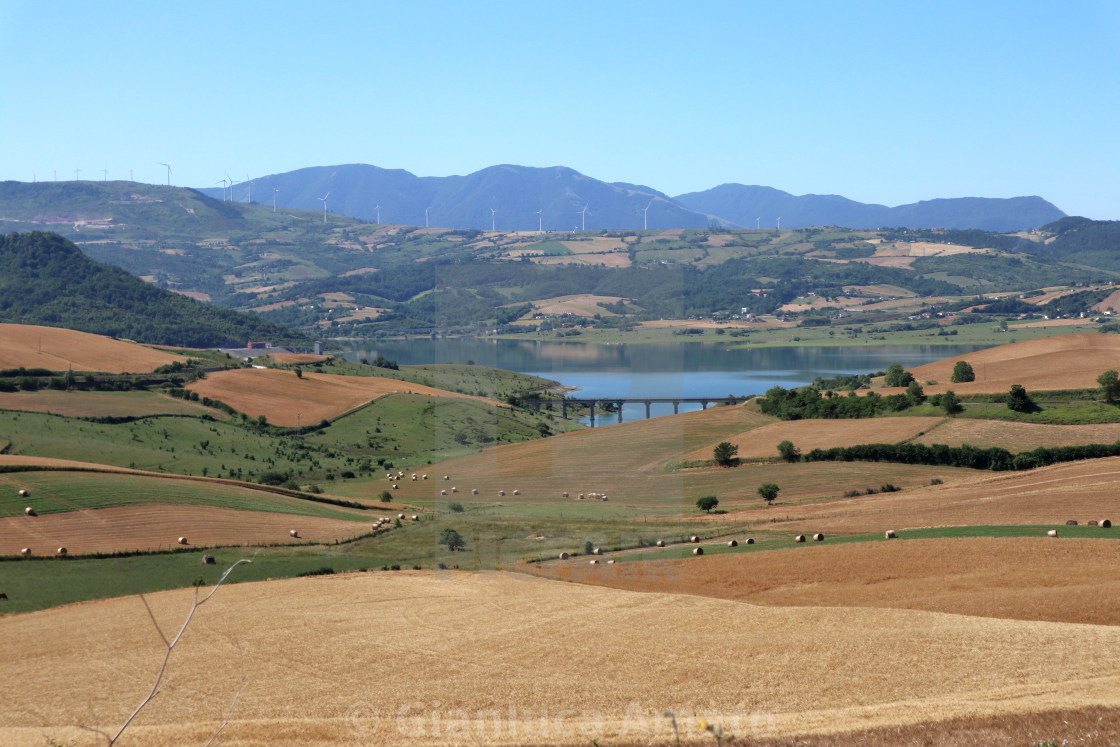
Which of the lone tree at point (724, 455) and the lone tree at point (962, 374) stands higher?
the lone tree at point (962, 374)

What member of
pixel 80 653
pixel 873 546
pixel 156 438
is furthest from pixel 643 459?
pixel 80 653

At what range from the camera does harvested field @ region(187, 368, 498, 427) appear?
70938mm

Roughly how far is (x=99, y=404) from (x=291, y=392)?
1570 cm

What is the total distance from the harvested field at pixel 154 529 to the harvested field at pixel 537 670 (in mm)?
9534

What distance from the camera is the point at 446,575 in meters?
24.7

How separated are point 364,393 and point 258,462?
22398 millimetres

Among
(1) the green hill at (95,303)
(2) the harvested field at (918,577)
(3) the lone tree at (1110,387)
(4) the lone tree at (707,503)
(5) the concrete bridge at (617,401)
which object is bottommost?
(5) the concrete bridge at (617,401)

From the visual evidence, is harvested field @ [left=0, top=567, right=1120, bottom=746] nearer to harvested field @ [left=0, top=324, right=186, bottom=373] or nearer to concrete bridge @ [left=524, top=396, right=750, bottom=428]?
harvested field @ [left=0, top=324, right=186, bottom=373]

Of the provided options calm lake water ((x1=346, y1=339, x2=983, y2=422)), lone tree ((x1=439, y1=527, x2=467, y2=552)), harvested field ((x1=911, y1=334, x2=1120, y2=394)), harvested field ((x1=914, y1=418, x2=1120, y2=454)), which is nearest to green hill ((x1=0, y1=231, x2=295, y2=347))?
calm lake water ((x1=346, y1=339, x2=983, y2=422))

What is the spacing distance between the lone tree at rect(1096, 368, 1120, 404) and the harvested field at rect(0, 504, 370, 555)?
3845cm

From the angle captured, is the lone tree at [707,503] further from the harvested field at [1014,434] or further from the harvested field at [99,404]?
the harvested field at [99,404]

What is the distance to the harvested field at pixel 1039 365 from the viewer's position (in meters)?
58.3

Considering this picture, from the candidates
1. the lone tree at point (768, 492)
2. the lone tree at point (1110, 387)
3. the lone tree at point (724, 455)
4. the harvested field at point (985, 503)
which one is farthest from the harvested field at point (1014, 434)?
the lone tree at point (768, 492)

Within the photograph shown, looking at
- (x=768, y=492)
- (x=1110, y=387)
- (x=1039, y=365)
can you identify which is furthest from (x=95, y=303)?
(x=1110, y=387)
